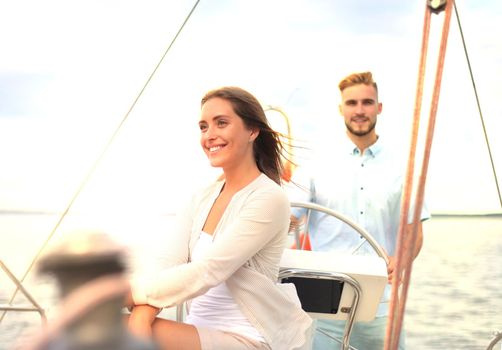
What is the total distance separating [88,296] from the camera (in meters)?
0.46

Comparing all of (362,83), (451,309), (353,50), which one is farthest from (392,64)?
(362,83)

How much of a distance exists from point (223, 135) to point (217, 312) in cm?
30

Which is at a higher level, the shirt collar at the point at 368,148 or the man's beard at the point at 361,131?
the man's beard at the point at 361,131

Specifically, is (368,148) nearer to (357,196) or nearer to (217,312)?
(357,196)

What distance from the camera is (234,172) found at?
1759 mm

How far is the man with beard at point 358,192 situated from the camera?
93.0 inches

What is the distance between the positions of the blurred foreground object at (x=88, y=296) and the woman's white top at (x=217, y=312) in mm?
1157

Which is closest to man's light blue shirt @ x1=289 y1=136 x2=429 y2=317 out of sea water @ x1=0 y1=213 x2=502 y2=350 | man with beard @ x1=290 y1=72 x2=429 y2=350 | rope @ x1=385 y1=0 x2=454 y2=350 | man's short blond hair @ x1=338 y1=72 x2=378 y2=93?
man with beard @ x1=290 y1=72 x2=429 y2=350

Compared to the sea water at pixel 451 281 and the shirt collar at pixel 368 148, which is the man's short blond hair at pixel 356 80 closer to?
the shirt collar at pixel 368 148

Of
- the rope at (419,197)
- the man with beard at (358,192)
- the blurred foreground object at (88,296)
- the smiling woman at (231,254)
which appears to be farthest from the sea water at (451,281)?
the blurred foreground object at (88,296)

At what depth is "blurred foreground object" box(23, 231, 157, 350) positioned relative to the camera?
45 cm

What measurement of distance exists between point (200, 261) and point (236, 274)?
0.29ft

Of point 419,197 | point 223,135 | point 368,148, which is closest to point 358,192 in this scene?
point 368,148

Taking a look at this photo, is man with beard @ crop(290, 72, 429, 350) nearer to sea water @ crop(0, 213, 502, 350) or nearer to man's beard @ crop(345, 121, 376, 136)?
man's beard @ crop(345, 121, 376, 136)
